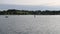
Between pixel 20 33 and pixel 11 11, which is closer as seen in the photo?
pixel 20 33

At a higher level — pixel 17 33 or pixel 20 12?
pixel 17 33

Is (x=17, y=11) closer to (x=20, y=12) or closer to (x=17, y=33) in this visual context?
(x=20, y=12)

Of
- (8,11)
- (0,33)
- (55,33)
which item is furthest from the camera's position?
(8,11)

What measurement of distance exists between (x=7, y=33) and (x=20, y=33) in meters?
2.48

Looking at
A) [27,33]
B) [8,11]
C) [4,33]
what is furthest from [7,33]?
[8,11]

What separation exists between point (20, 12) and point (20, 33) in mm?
119899

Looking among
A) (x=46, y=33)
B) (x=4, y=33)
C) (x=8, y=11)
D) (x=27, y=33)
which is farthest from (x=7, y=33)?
(x=8, y=11)

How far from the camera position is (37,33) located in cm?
4053

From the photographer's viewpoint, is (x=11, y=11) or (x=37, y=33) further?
(x=11, y=11)

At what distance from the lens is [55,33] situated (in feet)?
136

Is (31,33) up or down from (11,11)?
up

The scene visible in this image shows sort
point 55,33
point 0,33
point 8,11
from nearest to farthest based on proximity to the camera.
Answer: point 0,33, point 55,33, point 8,11

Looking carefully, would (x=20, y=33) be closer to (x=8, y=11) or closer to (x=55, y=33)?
(x=55, y=33)

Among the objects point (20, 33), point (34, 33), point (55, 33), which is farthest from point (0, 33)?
point (55, 33)
